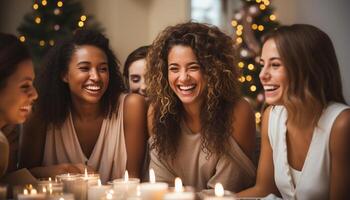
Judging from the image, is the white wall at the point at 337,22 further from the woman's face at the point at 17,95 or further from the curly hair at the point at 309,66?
the woman's face at the point at 17,95

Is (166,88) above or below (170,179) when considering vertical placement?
above

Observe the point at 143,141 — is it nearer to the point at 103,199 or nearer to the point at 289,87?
the point at 289,87

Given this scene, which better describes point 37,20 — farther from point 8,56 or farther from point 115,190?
point 115,190

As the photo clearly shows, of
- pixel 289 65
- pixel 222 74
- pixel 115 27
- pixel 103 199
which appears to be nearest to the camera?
pixel 103 199

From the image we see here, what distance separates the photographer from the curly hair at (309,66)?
231 centimetres

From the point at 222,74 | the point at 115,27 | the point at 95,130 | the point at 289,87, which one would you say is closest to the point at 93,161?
the point at 95,130

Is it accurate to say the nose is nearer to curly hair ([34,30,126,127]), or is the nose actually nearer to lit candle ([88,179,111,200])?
curly hair ([34,30,126,127])

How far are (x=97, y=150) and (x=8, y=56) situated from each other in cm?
115

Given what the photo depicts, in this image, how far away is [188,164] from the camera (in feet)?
9.66

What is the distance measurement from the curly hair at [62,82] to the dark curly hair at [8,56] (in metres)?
0.90

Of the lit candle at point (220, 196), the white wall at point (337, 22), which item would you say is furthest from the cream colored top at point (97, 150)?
the white wall at point (337, 22)

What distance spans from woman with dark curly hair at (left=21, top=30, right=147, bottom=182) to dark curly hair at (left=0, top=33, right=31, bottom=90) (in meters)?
0.82

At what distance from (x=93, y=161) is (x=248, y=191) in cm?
113

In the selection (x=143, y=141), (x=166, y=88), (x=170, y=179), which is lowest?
(x=170, y=179)
